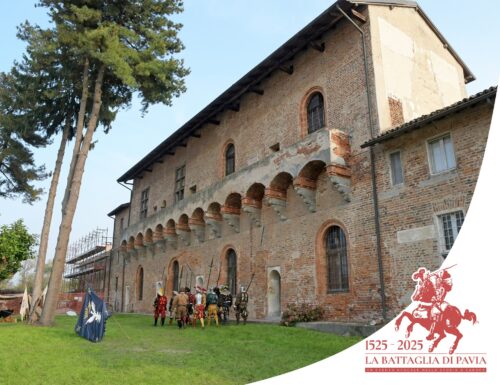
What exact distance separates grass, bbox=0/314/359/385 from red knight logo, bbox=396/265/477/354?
8.71 feet

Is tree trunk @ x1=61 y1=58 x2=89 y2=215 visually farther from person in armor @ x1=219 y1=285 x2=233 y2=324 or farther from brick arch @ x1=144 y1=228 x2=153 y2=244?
brick arch @ x1=144 y1=228 x2=153 y2=244

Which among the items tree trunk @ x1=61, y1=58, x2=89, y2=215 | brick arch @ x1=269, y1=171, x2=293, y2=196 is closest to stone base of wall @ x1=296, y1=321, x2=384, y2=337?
brick arch @ x1=269, y1=171, x2=293, y2=196

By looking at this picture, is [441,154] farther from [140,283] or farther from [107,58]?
[140,283]

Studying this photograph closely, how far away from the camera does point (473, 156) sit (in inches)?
409

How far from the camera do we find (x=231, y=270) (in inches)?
747

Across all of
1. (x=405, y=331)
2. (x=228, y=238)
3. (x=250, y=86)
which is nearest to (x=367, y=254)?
(x=405, y=331)

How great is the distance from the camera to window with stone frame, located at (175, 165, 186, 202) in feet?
79.7

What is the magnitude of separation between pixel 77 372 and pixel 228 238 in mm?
12371

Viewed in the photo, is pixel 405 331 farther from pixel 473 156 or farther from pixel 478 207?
pixel 473 156

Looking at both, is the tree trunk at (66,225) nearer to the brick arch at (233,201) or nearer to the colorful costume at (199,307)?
the colorful costume at (199,307)

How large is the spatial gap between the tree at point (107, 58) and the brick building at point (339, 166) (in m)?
3.48

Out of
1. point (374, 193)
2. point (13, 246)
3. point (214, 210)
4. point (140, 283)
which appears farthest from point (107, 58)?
point (140, 283)

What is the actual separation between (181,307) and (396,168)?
8.94 meters

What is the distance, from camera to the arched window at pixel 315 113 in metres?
15.6
